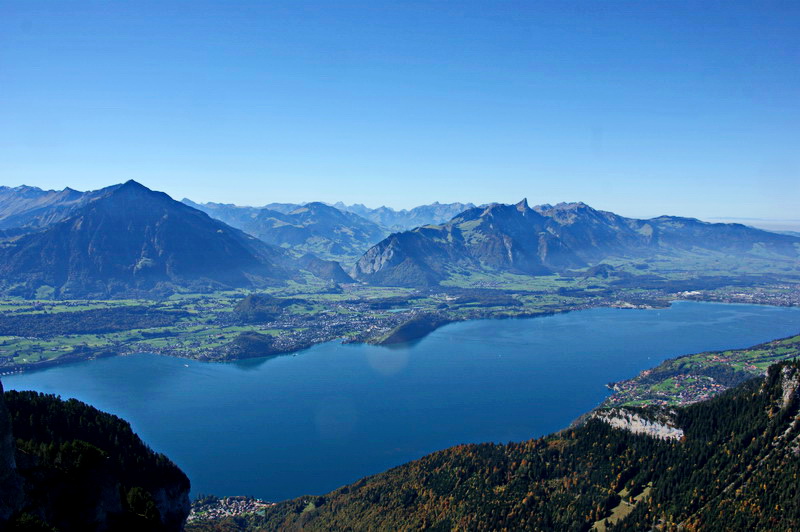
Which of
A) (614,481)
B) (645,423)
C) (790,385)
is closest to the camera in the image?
(790,385)

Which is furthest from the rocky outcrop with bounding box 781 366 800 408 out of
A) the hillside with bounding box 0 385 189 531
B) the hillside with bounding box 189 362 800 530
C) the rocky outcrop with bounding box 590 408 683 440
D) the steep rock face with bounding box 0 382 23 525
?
the steep rock face with bounding box 0 382 23 525

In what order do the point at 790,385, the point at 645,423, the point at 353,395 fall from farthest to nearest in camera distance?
the point at 353,395 → the point at 645,423 → the point at 790,385

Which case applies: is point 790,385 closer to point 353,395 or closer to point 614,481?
point 614,481

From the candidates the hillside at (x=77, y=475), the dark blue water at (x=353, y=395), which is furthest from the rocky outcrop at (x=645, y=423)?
the hillside at (x=77, y=475)

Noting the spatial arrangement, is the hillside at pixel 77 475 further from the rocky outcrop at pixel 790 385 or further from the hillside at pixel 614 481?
the rocky outcrop at pixel 790 385

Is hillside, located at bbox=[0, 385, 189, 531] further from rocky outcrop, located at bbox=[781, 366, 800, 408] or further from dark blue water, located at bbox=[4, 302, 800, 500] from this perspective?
rocky outcrop, located at bbox=[781, 366, 800, 408]

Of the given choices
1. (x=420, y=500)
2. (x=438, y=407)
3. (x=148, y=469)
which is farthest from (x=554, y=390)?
(x=148, y=469)

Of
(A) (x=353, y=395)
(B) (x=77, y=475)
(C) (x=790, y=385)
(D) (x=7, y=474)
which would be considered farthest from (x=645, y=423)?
(A) (x=353, y=395)

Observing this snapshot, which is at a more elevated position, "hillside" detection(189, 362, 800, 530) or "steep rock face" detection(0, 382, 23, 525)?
"steep rock face" detection(0, 382, 23, 525)

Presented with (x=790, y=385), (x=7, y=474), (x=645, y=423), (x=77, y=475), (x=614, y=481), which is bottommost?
(x=614, y=481)
